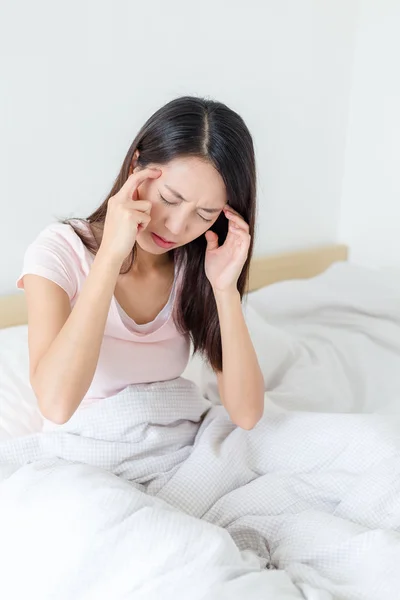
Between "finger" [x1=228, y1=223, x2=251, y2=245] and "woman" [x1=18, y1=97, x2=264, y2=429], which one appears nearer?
"woman" [x1=18, y1=97, x2=264, y2=429]

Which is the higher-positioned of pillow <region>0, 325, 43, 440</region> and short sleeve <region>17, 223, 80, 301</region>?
short sleeve <region>17, 223, 80, 301</region>

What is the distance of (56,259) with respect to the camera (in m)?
1.16

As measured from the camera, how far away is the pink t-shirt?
115cm

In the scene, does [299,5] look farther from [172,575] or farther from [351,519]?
[172,575]

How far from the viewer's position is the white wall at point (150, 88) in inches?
66.3

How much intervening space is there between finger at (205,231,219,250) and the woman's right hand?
0.20 m

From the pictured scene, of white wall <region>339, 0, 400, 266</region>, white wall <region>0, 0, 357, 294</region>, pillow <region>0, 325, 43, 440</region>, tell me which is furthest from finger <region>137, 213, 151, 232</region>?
white wall <region>339, 0, 400, 266</region>

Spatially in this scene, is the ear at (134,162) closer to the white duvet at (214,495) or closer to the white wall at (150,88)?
the white duvet at (214,495)

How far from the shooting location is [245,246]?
1.25 m

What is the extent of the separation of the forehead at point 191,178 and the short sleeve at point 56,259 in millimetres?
197

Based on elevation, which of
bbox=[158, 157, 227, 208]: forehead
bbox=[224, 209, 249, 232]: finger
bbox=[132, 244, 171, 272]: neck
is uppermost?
bbox=[158, 157, 227, 208]: forehead

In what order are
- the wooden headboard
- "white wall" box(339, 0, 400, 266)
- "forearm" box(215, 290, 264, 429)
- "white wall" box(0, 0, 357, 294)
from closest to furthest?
"forearm" box(215, 290, 264, 429) < "white wall" box(0, 0, 357, 294) < the wooden headboard < "white wall" box(339, 0, 400, 266)

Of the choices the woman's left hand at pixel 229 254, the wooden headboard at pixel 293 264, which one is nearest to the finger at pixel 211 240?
the woman's left hand at pixel 229 254

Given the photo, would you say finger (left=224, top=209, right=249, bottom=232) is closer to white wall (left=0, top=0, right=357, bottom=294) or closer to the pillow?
the pillow
